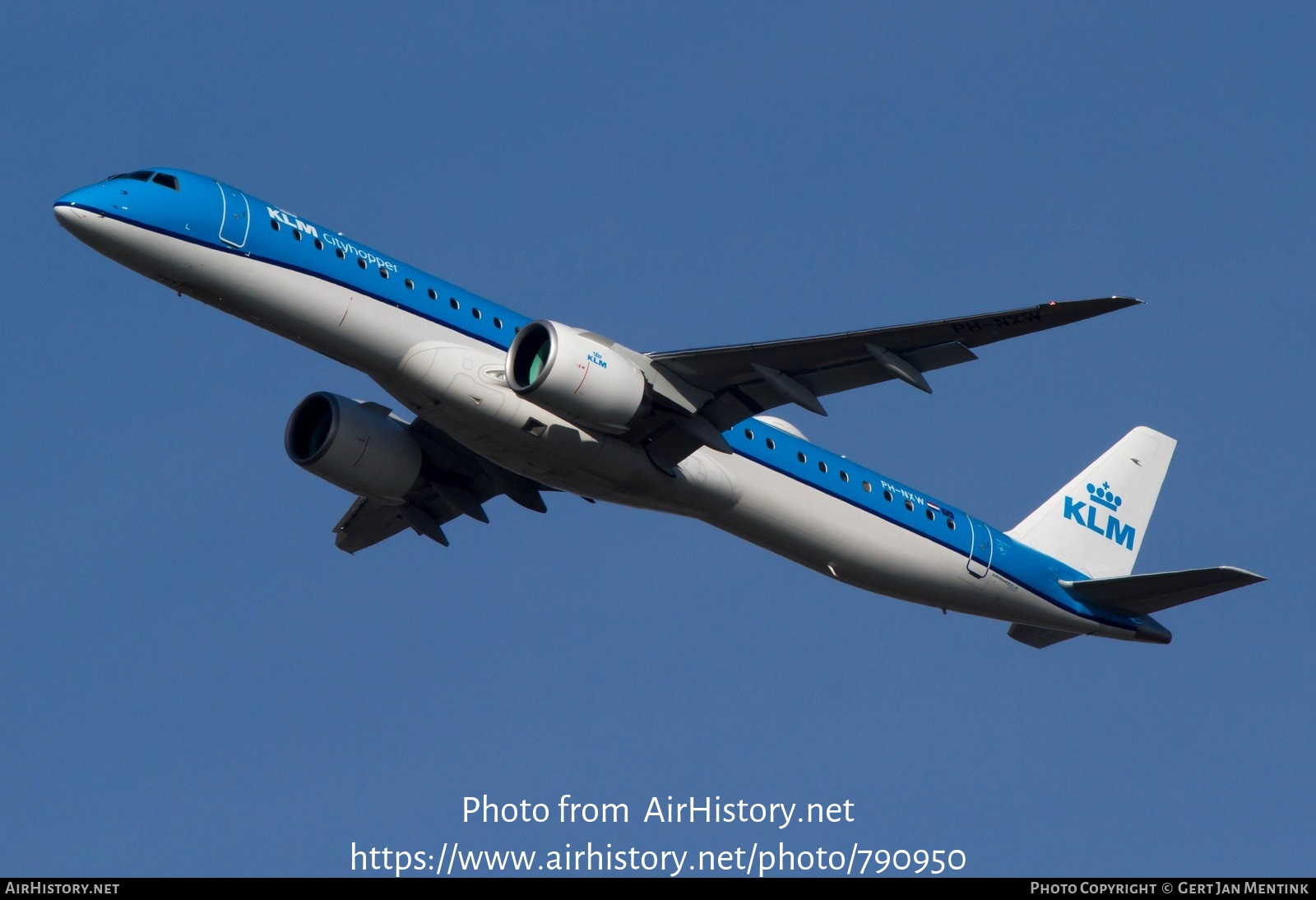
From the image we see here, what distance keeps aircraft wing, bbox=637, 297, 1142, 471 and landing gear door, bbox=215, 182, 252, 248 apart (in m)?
8.22

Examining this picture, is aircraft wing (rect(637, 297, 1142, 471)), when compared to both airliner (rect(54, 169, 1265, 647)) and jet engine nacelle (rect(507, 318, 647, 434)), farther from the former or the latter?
jet engine nacelle (rect(507, 318, 647, 434))

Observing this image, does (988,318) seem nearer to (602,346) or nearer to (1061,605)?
(602,346)

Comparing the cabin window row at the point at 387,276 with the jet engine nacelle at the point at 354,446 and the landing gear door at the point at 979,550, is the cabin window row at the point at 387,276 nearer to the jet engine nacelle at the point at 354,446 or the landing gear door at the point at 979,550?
the jet engine nacelle at the point at 354,446

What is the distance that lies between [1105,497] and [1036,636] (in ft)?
15.3

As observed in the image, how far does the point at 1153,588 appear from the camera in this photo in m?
39.3

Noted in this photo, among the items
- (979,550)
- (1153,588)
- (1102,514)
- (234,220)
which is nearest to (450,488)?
(234,220)

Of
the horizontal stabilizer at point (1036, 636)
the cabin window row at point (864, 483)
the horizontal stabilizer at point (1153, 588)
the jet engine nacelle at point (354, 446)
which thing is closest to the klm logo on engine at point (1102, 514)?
the horizontal stabilizer at point (1153, 588)

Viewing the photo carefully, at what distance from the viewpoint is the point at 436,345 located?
33.0 meters

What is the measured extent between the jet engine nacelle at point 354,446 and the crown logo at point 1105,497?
1765 cm

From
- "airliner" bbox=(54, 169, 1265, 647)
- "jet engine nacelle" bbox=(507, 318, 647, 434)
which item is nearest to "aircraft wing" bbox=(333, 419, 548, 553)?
"airliner" bbox=(54, 169, 1265, 647)

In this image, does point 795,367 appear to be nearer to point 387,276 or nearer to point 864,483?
point 864,483

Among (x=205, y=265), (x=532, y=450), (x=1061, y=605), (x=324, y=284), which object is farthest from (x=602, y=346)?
(x=1061, y=605)
